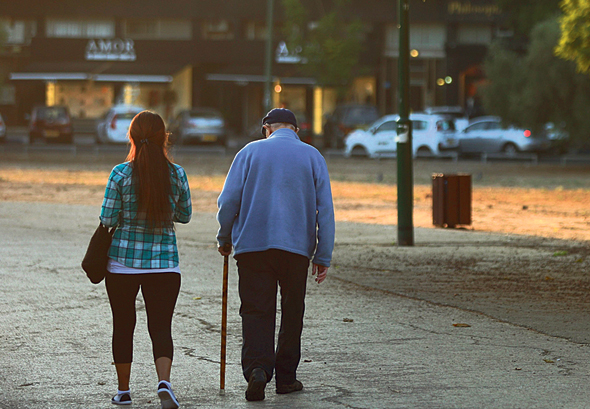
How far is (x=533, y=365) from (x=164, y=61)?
4812 cm

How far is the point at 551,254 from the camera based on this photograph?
36.9 feet

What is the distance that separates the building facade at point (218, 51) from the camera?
5247 centimetres

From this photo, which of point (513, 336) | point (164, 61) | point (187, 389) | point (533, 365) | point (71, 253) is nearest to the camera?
point (187, 389)

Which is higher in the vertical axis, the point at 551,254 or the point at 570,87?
the point at 570,87

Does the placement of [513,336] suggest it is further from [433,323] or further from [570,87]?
[570,87]

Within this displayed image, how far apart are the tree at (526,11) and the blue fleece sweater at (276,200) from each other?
124 feet

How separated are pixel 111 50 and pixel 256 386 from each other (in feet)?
161

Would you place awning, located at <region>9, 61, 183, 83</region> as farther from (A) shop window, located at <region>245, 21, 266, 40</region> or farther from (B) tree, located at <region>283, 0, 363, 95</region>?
(B) tree, located at <region>283, 0, 363, 95</region>

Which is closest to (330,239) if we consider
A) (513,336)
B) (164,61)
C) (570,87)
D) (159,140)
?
(159,140)

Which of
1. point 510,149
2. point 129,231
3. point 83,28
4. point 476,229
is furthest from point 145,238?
point 83,28

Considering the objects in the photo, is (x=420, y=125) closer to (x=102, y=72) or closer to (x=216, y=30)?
(x=102, y=72)

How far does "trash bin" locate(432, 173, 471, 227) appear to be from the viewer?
45.9 feet

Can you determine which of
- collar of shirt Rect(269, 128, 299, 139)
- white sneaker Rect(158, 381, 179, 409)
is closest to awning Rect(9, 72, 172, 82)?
collar of shirt Rect(269, 128, 299, 139)

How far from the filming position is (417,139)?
34688 millimetres
